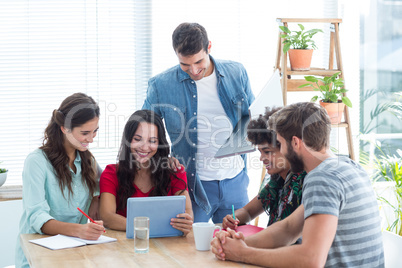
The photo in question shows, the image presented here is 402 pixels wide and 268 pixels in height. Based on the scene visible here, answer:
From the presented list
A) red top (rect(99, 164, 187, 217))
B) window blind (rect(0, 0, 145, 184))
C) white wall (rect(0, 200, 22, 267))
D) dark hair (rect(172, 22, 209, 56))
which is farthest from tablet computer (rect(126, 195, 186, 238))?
window blind (rect(0, 0, 145, 184))

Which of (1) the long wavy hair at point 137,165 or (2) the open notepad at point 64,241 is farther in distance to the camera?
(1) the long wavy hair at point 137,165

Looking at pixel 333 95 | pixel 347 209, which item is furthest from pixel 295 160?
pixel 333 95

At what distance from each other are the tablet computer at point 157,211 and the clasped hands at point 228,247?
0.29 meters

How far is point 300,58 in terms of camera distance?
3.12 metres

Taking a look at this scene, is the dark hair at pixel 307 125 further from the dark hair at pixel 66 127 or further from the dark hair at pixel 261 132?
the dark hair at pixel 66 127

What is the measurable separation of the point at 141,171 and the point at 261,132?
61 centimetres

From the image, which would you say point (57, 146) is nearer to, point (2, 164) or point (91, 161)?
point (91, 161)

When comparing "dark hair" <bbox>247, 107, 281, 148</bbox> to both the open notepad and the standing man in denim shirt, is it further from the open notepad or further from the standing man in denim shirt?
the open notepad

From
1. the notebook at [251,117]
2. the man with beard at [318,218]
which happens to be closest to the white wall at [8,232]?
the notebook at [251,117]

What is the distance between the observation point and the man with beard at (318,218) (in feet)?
4.57

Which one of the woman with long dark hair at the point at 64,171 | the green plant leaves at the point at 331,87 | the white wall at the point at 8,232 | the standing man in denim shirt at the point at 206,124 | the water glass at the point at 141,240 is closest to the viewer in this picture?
the water glass at the point at 141,240

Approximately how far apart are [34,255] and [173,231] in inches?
21.4

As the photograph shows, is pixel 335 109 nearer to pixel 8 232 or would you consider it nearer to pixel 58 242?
pixel 58 242

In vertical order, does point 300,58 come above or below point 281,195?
above
